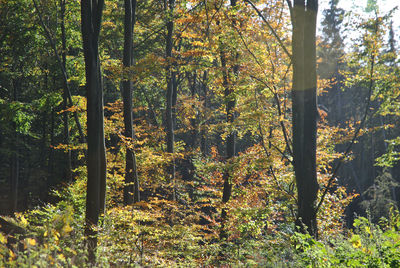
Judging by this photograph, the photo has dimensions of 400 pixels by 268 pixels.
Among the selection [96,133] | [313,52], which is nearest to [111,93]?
[96,133]

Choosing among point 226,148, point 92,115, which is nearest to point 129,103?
point 92,115

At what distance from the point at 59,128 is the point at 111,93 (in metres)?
4.05

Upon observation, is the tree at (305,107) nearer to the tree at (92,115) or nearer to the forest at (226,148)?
the forest at (226,148)

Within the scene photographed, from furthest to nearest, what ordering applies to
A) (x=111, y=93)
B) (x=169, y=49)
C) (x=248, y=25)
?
(x=111, y=93) → (x=169, y=49) → (x=248, y=25)

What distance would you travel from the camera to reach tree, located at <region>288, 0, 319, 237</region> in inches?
247

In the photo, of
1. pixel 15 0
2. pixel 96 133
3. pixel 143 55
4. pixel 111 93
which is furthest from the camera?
pixel 111 93

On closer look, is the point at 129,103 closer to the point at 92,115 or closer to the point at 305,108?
the point at 92,115

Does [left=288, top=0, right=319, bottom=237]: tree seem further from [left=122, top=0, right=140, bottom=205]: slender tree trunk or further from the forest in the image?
[left=122, top=0, right=140, bottom=205]: slender tree trunk

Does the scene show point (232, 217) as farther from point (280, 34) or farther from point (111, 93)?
point (111, 93)

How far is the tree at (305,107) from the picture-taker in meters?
6.28

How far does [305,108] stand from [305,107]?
2 cm

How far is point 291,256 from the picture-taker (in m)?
4.16

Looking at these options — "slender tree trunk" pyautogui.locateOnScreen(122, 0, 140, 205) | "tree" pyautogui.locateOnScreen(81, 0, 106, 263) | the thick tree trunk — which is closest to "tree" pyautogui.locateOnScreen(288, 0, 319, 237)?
the thick tree trunk

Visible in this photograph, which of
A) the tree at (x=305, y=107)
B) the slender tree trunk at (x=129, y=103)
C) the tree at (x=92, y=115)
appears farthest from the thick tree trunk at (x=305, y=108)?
the slender tree trunk at (x=129, y=103)
